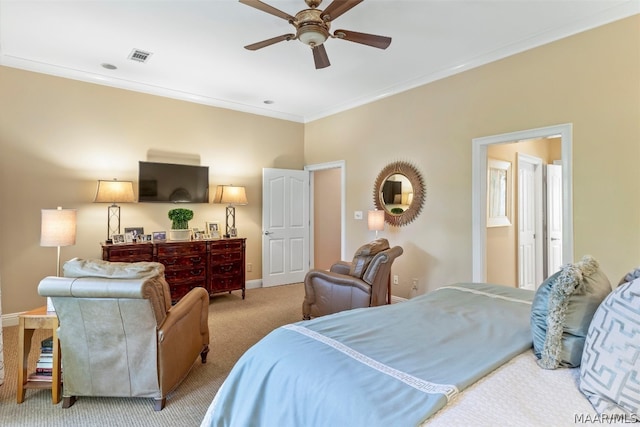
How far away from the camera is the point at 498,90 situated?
12.0ft

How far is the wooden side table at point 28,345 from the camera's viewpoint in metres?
2.19

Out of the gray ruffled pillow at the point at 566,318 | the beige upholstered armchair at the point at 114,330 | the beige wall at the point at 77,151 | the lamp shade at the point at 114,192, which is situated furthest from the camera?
the lamp shade at the point at 114,192

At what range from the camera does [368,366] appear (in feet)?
3.96

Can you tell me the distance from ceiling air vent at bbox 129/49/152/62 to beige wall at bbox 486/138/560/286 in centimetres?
410

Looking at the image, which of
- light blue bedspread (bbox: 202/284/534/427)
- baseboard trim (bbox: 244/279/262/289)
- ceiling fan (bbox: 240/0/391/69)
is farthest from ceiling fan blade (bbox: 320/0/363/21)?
baseboard trim (bbox: 244/279/262/289)

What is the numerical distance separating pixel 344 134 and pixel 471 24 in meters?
2.67

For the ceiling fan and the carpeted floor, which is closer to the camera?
the carpeted floor

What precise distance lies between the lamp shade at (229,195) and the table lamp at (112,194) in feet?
3.83

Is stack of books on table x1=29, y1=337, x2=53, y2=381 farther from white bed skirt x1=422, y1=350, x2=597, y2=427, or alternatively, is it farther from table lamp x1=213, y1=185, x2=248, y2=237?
table lamp x1=213, y1=185, x2=248, y2=237

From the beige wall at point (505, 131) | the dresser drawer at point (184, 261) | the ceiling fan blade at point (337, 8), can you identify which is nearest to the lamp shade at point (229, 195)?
the dresser drawer at point (184, 261)

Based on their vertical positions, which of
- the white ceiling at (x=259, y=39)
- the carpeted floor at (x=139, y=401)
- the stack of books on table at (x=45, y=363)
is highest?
the white ceiling at (x=259, y=39)

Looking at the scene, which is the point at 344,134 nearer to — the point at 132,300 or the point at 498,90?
the point at 498,90

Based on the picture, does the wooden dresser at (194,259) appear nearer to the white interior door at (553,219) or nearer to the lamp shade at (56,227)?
the lamp shade at (56,227)

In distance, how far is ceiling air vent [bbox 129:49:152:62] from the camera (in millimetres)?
3654
